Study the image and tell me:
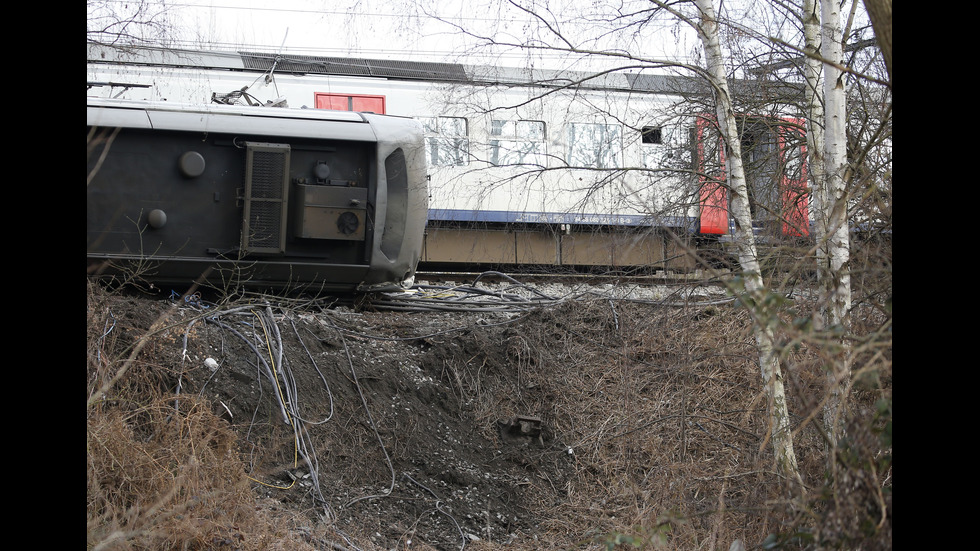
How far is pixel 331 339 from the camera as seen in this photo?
7.53m

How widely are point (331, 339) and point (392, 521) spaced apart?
7.17 ft

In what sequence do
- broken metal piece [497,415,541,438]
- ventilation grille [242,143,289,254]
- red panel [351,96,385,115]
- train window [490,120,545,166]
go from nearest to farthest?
1. train window [490,120,545,166]
2. broken metal piece [497,415,541,438]
3. ventilation grille [242,143,289,254]
4. red panel [351,96,385,115]

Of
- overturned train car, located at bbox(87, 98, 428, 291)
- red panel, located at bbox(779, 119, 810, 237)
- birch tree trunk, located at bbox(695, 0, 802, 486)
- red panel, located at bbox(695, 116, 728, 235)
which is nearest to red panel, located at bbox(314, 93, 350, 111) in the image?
overturned train car, located at bbox(87, 98, 428, 291)

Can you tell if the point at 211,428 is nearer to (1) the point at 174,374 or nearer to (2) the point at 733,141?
(1) the point at 174,374

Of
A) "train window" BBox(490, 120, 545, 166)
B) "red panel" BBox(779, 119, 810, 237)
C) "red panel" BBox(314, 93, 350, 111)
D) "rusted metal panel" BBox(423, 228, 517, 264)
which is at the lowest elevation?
"rusted metal panel" BBox(423, 228, 517, 264)

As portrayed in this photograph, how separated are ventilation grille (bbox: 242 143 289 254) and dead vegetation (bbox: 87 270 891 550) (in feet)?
1.97

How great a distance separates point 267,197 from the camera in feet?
25.8

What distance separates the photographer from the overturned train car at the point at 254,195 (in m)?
7.60

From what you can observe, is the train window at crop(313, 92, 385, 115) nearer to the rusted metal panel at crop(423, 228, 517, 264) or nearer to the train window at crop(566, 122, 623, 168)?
the rusted metal panel at crop(423, 228, 517, 264)

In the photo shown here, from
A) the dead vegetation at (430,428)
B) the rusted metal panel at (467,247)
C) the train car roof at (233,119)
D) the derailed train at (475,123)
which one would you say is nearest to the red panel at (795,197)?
the derailed train at (475,123)

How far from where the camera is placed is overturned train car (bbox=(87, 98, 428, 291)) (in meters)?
7.60

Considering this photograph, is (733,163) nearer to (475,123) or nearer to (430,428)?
(430,428)
